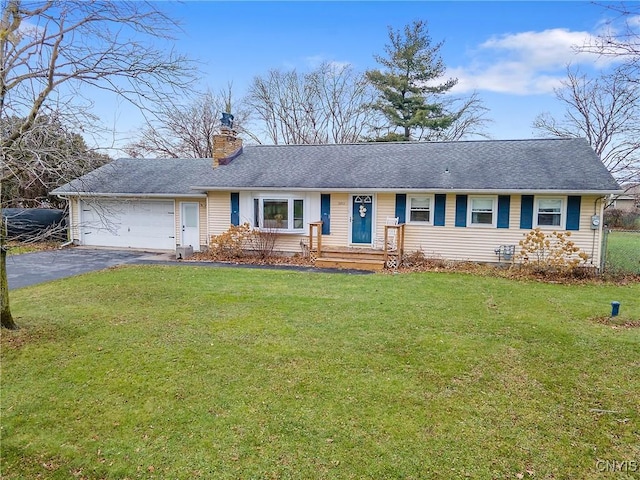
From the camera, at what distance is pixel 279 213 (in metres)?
13.6

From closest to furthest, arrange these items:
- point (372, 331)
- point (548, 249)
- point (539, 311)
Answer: point (372, 331), point (539, 311), point (548, 249)

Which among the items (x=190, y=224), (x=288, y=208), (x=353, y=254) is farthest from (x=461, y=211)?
(x=190, y=224)

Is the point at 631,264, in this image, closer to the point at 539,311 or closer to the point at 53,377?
the point at 539,311

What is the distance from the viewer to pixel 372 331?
617cm

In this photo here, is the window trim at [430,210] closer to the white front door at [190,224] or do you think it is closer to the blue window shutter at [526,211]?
the blue window shutter at [526,211]

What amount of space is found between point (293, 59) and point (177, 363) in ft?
90.8

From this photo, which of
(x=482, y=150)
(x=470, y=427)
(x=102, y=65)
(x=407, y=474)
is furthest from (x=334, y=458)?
(x=482, y=150)

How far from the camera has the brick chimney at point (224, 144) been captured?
15500 millimetres

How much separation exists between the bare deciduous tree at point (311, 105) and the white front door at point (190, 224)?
55.7 feet

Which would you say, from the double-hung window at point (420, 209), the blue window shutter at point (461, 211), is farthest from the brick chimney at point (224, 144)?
the blue window shutter at point (461, 211)

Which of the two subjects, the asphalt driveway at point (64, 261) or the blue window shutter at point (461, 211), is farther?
the blue window shutter at point (461, 211)

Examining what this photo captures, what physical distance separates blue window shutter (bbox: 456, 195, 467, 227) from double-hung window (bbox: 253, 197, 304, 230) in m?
5.05

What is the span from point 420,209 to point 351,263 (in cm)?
286

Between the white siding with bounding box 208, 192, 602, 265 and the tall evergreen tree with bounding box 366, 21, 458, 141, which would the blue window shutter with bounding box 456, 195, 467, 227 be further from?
the tall evergreen tree with bounding box 366, 21, 458, 141
